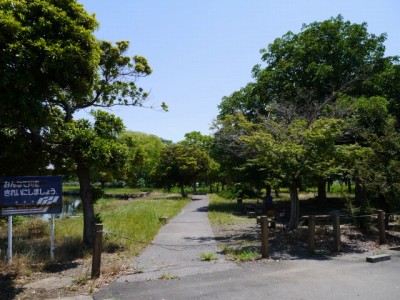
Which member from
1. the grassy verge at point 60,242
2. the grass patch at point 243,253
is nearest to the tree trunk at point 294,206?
the grass patch at point 243,253

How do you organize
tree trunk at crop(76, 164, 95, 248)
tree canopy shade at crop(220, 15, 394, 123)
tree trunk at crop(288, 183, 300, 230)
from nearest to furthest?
tree trunk at crop(76, 164, 95, 248) → tree trunk at crop(288, 183, 300, 230) → tree canopy shade at crop(220, 15, 394, 123)

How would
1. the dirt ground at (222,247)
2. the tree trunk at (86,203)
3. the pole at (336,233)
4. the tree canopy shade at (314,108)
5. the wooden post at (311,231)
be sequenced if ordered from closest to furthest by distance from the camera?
1. the dirt ground at (222,247)
2. the wooden post at (311,231)
3. the pole at (336,233)
4. the tree trunk at (86,203)
5. the tree canopy shade at (314,108)

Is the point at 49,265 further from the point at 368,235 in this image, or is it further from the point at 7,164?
the point at 368,235

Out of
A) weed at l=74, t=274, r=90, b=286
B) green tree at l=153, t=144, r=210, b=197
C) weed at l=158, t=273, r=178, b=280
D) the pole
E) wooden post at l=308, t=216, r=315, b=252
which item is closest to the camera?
weed at l=74, t=274, r=90, b=286

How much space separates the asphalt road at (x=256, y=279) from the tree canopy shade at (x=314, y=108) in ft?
11.1

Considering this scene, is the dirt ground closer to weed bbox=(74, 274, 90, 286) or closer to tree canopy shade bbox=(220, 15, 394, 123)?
weed bbox=(74, 274, 90, 286)

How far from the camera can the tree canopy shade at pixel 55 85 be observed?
751 centimetres

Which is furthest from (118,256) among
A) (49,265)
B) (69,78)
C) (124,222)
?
(124,222)

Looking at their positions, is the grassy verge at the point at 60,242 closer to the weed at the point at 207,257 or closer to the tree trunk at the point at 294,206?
the weed at the point at 207,257

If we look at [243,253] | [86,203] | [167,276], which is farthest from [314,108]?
[167,276]

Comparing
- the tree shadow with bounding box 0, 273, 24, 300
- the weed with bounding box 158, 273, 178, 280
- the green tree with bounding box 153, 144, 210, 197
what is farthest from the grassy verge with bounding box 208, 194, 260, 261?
the green tree with bounding box 153, 144, 210, 197

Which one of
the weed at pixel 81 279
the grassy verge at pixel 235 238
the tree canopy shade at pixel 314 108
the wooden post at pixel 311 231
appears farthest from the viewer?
the tree canopy shade at pixel 314 108

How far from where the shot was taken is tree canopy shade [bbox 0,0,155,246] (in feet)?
24.6

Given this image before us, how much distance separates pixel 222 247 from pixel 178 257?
1773 mm
